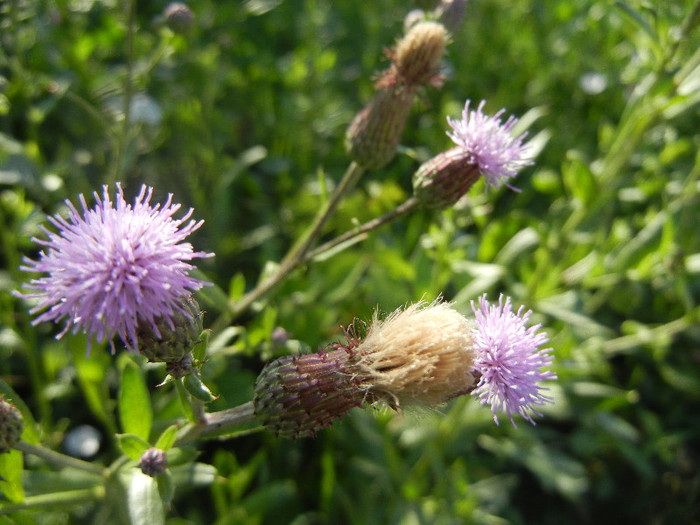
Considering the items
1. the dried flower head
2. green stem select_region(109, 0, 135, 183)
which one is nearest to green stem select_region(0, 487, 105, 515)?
the dried flower head

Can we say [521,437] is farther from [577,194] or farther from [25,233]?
[25,233]

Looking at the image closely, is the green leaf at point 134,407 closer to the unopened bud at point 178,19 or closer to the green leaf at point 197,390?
the green leaf at point 197,390

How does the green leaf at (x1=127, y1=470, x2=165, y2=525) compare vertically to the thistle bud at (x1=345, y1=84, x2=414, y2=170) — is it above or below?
below

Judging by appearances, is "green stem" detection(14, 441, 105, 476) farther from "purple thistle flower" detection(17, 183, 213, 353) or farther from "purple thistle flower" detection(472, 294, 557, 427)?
"purple thistle flower" detection(472, 294, 557, 427)

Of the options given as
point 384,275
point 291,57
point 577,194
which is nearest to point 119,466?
point 384,275

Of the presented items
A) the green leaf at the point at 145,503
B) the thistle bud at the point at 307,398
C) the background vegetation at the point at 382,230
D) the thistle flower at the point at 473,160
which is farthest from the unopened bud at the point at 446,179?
the green leaf at the point at 145,503

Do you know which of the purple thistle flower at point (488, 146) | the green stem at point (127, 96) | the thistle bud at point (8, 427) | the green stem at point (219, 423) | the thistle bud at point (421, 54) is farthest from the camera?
the green stem at point (127, 96)
